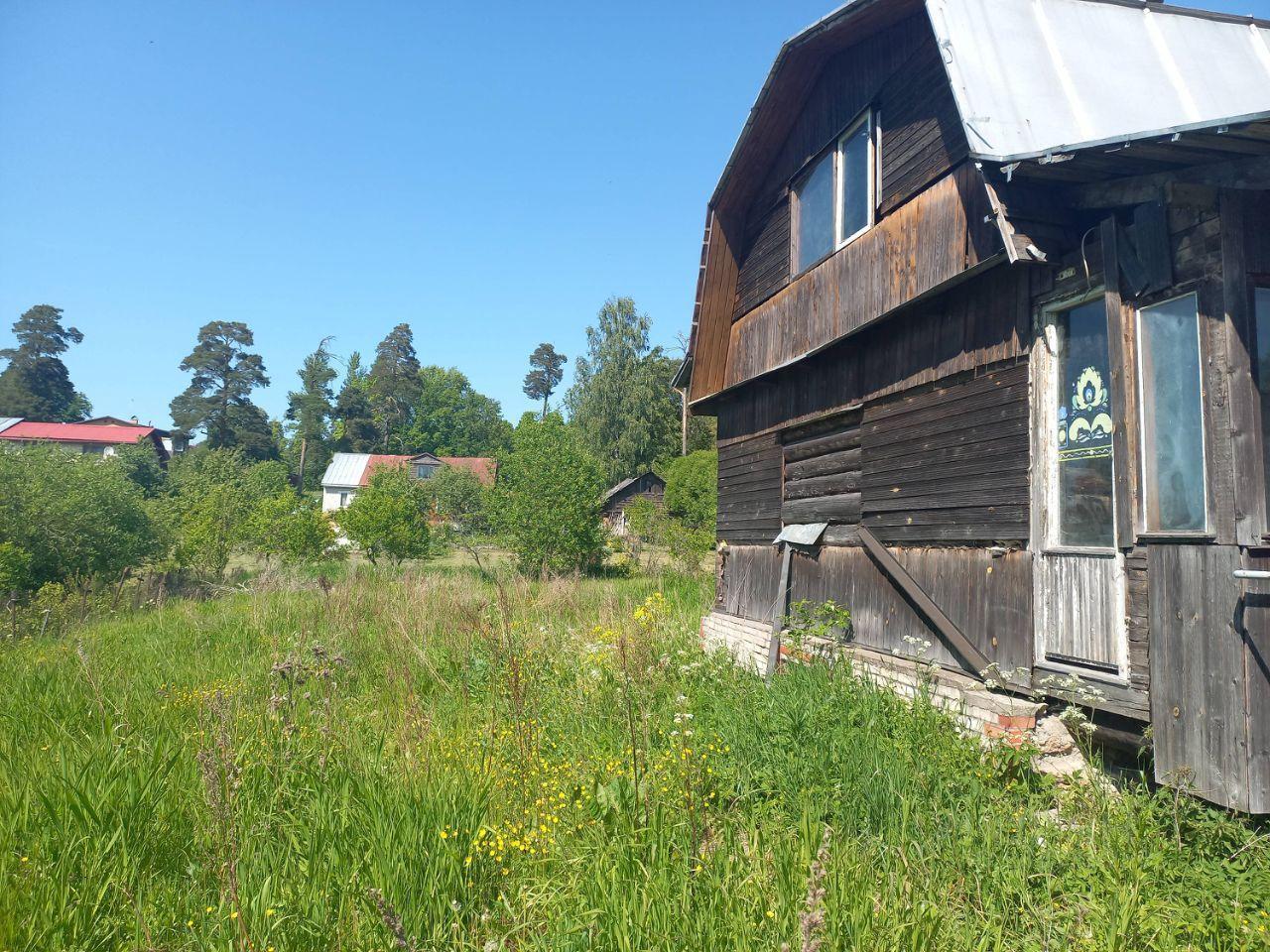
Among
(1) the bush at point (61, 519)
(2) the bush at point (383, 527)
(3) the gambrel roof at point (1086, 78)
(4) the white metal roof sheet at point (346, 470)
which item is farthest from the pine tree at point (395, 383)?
(3) the gambrel roof at point (1086, 78)

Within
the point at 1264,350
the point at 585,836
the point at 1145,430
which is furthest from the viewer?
the point at 1145,430

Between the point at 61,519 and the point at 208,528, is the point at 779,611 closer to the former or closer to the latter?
the point at 61,519

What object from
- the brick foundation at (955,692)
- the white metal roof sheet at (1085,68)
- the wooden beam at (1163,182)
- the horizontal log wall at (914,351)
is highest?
the white metal roof sheet at (1085,68)

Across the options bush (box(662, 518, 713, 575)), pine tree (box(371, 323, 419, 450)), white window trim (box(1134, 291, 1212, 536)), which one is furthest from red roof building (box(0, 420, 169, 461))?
white window trim (box(1134, 291, 1212, 536))

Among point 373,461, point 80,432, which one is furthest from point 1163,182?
point 80,432

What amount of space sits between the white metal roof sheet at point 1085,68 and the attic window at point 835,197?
5.80 feet

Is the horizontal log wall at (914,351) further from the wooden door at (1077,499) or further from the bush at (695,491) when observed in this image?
the bush at (695,491)

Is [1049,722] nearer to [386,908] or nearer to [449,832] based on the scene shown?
[449,832]

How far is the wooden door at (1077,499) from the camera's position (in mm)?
4474

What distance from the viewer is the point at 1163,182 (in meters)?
4.11

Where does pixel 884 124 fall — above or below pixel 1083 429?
above

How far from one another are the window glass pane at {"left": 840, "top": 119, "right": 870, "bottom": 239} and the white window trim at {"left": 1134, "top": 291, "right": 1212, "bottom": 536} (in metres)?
3.37

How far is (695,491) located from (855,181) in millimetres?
24737

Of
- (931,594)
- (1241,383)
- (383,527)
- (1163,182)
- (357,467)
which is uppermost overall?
(357,467)
